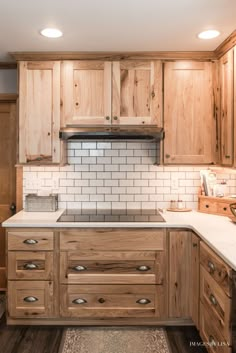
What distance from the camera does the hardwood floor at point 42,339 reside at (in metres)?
→ 2.46

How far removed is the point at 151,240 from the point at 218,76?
5.10 ft

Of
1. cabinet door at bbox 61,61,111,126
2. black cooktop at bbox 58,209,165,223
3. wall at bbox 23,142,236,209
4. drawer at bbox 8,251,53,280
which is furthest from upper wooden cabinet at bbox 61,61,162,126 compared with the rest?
drawer at bbox 8,251,53,280

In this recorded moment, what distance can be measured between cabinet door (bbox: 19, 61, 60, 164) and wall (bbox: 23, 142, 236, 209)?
0.31 m

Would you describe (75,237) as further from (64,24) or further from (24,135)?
(64,24)

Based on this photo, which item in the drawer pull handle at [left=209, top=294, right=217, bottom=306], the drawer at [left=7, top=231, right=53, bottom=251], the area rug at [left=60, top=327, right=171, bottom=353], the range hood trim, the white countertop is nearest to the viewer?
the drawer pull handle at [left=209, top=294, right=217, bottom=306]

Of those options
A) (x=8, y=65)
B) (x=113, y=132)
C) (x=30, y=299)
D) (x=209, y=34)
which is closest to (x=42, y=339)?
(x=30, y=299)

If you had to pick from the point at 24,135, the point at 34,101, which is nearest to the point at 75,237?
the point at 24,135

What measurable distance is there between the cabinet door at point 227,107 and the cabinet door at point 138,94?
0.54 m

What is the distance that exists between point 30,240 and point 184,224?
1246 millimetres

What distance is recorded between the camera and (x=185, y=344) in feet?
8.29

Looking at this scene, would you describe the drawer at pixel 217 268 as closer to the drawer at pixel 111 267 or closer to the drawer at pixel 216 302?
the drawer at pixel 216 302

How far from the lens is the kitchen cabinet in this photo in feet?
8.99

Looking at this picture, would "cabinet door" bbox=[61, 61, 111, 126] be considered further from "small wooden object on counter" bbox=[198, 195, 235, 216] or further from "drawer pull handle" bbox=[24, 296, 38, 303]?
"drawer pull handle" bbox=[24, 296, 38, 303]

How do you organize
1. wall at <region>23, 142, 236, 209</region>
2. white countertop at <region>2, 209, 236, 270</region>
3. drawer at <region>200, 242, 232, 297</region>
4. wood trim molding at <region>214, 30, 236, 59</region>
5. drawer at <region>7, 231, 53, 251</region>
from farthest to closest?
wall at <region>23, 142, 236, 209</region> < drawer at <region>7, 231, 53, 251</region> < wood trim molding at <region>214, 30, 236, 59</region> < white countertop at <region>2, 209, 236, 270</region> < drawer at <region>200, 242, 232, 297</region>
